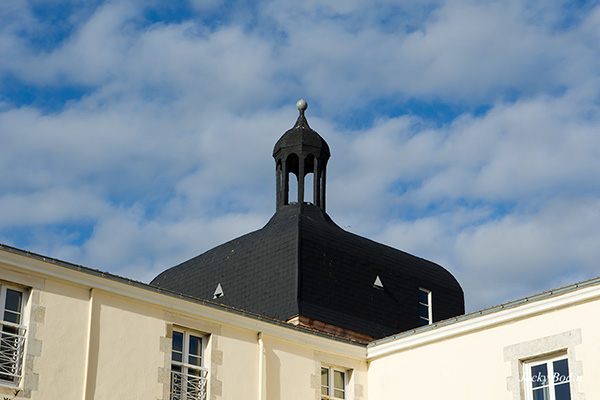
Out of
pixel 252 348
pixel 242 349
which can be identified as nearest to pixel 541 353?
pixel 252 348

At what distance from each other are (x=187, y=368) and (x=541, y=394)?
209 inches

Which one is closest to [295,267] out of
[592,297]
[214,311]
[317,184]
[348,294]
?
[348,294]

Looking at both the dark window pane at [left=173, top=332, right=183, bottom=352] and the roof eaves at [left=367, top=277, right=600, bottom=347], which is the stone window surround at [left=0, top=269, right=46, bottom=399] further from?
the roof eaves at [left=367, top=277, right=600, bottom=347]

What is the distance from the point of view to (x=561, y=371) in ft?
52.2

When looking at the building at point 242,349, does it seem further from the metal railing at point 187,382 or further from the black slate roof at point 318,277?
the black slate roof at point 318,277

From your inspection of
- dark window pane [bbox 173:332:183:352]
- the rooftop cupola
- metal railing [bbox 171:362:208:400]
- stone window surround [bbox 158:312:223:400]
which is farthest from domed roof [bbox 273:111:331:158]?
metal railing [bbox 171:362:208:400]

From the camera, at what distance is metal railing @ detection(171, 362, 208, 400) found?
1619 centimetres

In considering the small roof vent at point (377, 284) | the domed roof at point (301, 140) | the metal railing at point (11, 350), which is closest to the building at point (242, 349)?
the metal railing at point (11, 350)

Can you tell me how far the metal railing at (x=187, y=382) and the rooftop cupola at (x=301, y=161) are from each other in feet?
30.6

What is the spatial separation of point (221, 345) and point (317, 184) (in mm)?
9282

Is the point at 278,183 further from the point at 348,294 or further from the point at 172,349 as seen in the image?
the point at 172,349

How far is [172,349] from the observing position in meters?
16.5

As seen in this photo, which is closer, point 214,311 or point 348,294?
point 214,311

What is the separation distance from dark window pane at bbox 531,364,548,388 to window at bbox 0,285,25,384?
7.47 m
